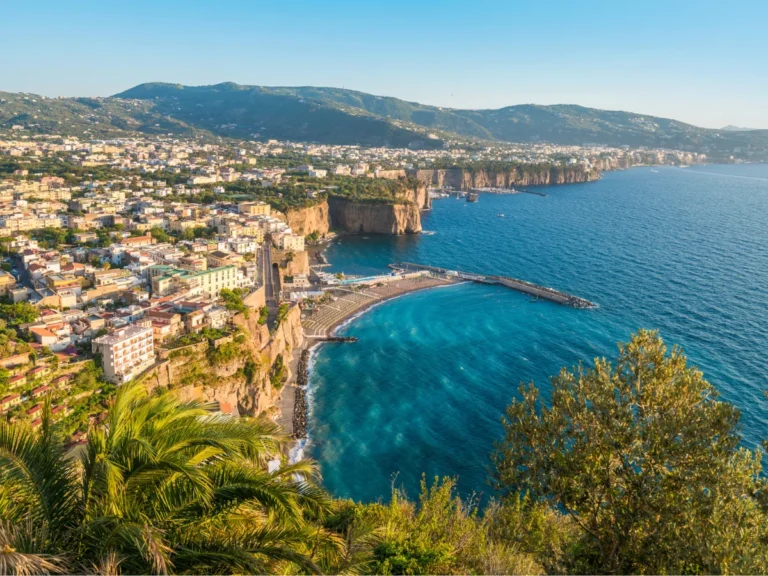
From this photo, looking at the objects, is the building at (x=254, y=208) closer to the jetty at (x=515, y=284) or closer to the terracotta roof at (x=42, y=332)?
the jetty at (x=515, y=284)

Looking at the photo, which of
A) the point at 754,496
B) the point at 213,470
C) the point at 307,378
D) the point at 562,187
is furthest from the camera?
the point at 562,187

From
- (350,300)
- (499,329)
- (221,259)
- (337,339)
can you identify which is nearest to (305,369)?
(337,339)

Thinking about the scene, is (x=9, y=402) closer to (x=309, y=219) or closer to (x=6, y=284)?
(x=6, y=284)

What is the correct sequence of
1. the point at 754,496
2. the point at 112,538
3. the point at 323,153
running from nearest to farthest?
the point at 112,538 < the point at 754,496 < the point at 323,153

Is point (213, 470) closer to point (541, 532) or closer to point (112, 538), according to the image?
point (112, 538)

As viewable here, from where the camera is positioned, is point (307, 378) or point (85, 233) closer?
point (307, 378)

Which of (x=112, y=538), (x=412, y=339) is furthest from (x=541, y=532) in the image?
(x=412, y=339)
